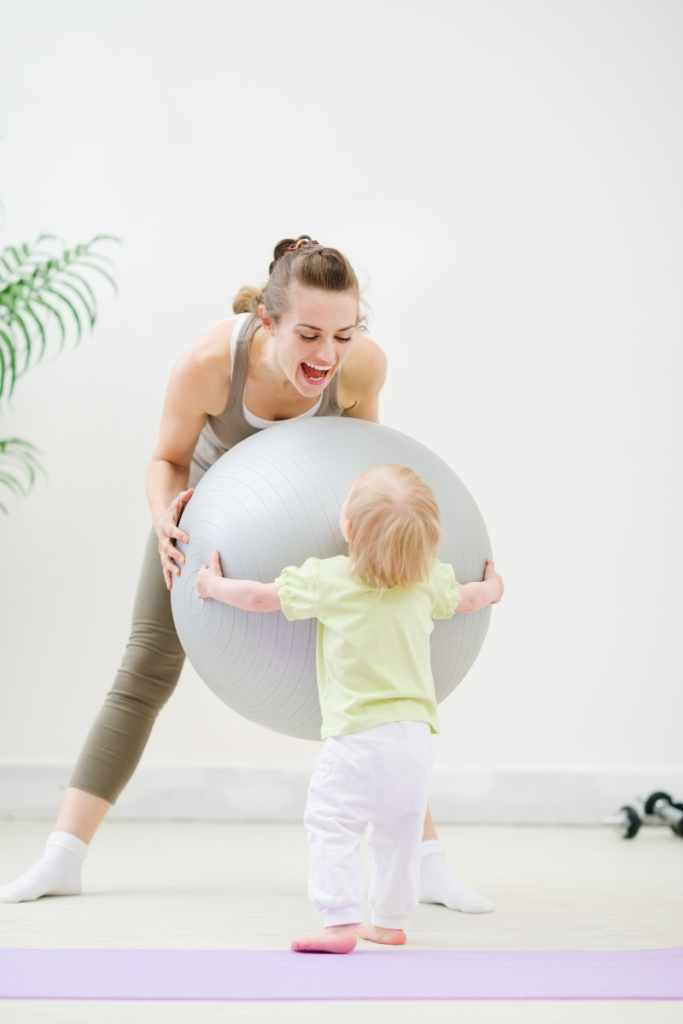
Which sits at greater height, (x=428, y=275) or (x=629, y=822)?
(x=428, y=275)

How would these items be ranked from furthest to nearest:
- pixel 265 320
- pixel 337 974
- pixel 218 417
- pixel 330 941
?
pixel 218 417
pixel 265 320
pixel 330 941
pixel 337 974

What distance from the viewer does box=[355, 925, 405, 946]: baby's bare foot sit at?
1628mm

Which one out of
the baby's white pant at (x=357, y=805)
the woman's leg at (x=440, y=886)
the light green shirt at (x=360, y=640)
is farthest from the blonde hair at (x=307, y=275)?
the woman's leg at (x=440, y=886)

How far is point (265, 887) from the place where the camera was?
2139 mm

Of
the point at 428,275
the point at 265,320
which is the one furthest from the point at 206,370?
the point at 428,275

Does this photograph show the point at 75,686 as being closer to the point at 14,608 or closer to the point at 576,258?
the point at 14,608

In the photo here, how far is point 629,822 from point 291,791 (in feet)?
3.36

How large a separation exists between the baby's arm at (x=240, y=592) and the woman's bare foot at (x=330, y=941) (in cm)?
51

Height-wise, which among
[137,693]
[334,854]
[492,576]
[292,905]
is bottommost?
[292,905]

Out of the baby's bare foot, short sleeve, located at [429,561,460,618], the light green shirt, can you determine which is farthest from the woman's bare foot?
short sleeve, located at [429,561,460,618]

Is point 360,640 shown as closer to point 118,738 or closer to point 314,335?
point 314,335

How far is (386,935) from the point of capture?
5.36 ft

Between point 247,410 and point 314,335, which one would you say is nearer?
point 314,335

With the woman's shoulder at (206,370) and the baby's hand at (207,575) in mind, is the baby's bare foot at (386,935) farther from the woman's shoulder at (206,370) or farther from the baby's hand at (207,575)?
the woman's shoulder at (206,370)
